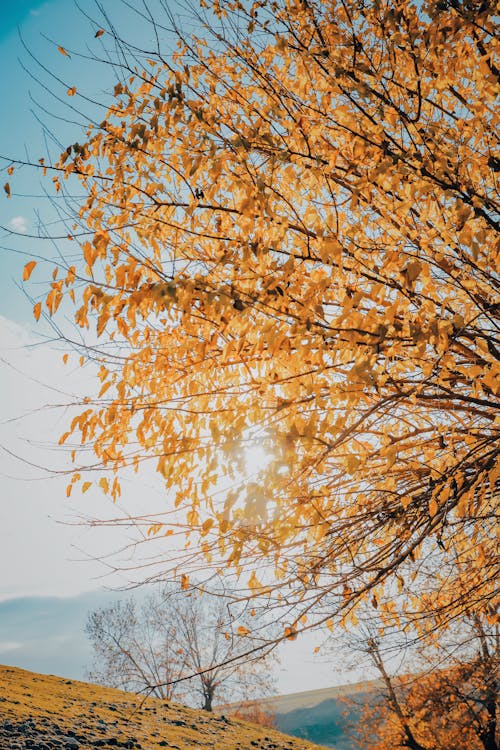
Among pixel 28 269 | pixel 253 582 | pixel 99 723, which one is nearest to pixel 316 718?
pixel 99 723

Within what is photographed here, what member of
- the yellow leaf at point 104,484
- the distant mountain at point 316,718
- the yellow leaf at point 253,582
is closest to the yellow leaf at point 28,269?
the yellow leaf at point 104,484

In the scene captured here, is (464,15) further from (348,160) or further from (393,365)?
(393,365)

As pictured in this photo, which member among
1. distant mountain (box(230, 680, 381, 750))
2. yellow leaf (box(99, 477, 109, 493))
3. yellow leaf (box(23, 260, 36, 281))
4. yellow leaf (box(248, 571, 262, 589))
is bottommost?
distant mountain (box(230, 680, 381, 750))

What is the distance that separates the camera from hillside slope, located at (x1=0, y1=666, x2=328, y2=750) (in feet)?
29.3

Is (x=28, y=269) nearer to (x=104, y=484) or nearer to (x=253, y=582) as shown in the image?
(x=104, y=484)

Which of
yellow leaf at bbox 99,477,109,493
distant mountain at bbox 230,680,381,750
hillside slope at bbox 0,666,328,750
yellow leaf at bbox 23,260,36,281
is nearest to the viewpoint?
yellow leaf at bbox 23,260,36,281

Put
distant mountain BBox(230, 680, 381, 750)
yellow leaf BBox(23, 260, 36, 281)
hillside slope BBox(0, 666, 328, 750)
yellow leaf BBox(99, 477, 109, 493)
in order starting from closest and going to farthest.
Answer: yellow leaf BBox(23, 260, 36, 281) < yellow leaf BBox(99, 477, 109, 493) < hillside slope BBox(0, 666, 328, 750) < distant mountain BBox(230, 680, 381, 750)

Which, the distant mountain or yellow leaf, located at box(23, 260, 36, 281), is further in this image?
the distant mountain

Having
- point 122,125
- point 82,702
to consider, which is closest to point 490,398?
point 122,125

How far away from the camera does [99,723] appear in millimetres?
10828

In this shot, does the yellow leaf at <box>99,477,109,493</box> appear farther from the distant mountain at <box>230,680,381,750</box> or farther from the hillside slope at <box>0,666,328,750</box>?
the distant mountain at <box>230,680,381,750</box>

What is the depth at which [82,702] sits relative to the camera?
1283 centimetres

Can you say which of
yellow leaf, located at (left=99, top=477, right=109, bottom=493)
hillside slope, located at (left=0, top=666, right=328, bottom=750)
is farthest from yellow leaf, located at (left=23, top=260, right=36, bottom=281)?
hillside slope, located at (left=0, top=666, right=328, bottom=750)

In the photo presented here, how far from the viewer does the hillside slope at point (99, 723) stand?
29.3ft
